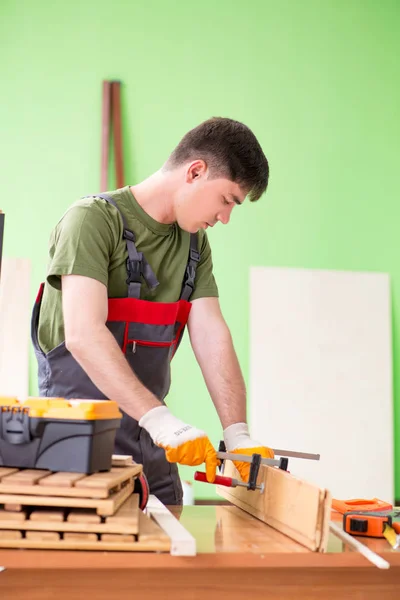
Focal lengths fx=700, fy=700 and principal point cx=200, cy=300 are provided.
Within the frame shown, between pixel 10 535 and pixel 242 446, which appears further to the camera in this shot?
pixel 242 446

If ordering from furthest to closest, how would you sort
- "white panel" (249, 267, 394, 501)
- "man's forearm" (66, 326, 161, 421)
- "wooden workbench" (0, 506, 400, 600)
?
1. "white panel" (249, 267, 394, 501)
2. "man's forearm" (66, 326, 161, 421)
3. "wooden workbench" (0, 506, 400, 600)

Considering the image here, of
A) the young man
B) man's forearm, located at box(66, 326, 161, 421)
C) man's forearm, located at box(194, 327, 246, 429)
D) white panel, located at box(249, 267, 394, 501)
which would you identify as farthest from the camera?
white panel, located at box(249, 267, 394, 501)

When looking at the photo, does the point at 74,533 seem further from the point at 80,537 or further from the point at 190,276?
the point at 190,276

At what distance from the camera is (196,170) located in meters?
2.13

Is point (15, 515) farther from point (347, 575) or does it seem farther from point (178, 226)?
point (178, 226)

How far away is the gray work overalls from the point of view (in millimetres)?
2072

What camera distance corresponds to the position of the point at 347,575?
1372 millimetres

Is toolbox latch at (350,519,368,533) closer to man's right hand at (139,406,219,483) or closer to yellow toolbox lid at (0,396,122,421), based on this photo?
man's right hand at (139,406,219,483)

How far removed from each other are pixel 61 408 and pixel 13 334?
248 centimetres

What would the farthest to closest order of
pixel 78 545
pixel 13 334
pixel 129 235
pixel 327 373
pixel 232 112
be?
pixel 232 112 → pixel 327 373 → pixel 13 334 → pixel 129 235 → pixel 78 545

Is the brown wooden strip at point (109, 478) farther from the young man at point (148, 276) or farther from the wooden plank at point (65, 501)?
the young man at point (148, 276)

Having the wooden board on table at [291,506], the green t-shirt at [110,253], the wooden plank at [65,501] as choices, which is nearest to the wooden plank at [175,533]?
the wooden plank at [65,501]

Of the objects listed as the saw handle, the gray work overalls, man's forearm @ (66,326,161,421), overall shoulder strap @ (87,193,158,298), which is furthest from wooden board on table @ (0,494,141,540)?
overall shoulder strap @ (87,193,158,298)

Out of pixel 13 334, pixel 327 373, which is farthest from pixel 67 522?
pixel 327 373
